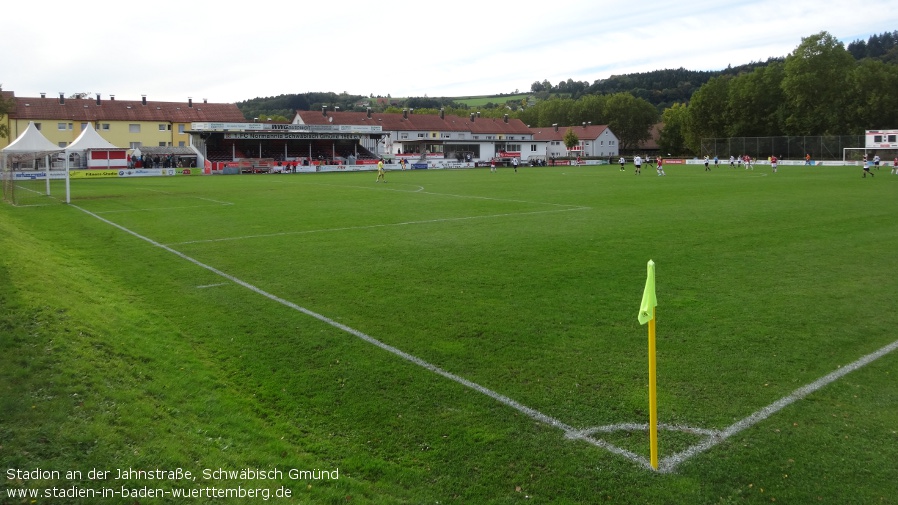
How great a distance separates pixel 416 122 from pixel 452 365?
101 m

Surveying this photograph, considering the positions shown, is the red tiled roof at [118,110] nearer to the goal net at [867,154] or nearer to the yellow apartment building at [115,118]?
the yellow apartment building at [115,118]

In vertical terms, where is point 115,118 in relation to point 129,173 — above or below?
above

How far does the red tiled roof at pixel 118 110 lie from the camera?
79.4 m

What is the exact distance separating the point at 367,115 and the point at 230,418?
330ft

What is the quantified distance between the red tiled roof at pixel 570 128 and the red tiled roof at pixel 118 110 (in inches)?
2294

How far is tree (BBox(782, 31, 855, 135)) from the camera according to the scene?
271 feet

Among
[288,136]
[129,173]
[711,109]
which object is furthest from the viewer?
[711,109]

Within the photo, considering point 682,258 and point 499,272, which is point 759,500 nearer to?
point 499,272

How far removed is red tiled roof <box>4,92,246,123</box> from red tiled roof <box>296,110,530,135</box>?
1348cm

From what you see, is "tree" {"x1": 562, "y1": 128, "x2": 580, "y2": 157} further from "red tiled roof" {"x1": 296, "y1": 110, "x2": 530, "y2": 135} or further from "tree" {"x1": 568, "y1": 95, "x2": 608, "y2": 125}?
"tree" {"x1": 568, "y1": 95, "x2": 608, "y2": 125}

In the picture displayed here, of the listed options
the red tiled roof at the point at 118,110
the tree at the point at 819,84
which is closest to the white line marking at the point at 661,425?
the red tiled roof at the point at 118,110

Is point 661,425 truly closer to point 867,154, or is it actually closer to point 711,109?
point 867,154

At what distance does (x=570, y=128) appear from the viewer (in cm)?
11838

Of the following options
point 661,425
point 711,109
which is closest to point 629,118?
point 711,109
